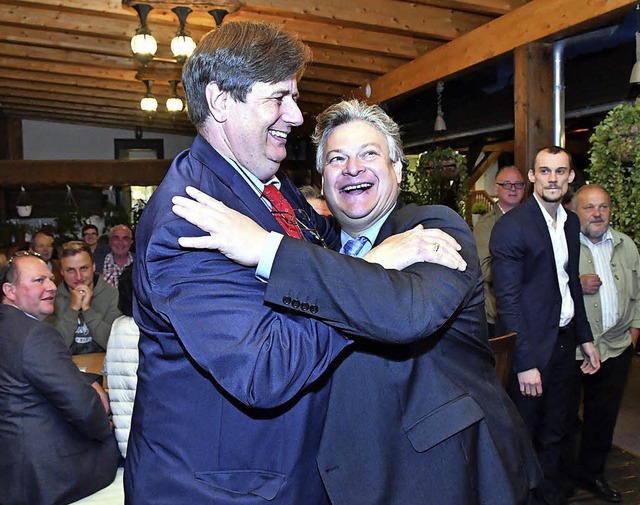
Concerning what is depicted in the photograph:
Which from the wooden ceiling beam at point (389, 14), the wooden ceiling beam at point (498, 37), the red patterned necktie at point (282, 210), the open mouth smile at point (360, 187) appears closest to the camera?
the red patterned necktie at point (282, 210)

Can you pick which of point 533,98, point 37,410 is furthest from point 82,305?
point 533,98

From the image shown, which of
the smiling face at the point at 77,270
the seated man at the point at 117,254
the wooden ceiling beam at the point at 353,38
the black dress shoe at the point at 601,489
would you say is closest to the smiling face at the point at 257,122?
the black dress shoe at the point at 601,489

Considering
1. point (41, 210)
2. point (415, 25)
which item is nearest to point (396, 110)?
point (415, 25)

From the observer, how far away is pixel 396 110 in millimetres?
11422

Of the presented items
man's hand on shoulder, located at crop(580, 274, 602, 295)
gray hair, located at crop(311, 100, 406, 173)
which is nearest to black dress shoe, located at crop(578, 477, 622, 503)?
man's hand on shoulder, located at crop(580, 274, 602, 295)

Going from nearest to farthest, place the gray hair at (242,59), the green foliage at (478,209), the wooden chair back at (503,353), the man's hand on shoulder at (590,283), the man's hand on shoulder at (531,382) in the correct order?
1. the gray hair at (242,59)
2. the wooden chair back at (503,353)
3. the man's hand on shoulder at (531,382)
4. the man's hand on shoulder at (590,283)
5. the green foliage at (478,209)

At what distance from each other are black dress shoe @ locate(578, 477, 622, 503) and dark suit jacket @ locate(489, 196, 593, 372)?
36.6 inches

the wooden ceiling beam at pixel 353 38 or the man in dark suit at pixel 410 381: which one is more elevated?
the wooden ceiling beam at pixel 353 38

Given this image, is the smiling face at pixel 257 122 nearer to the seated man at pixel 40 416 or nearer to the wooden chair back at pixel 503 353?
the wooden chair back at pixel 503 353

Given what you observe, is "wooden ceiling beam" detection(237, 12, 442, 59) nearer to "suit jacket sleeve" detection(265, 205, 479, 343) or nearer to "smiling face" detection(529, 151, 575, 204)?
"smiling face" detection(529, 151, 575, 204)

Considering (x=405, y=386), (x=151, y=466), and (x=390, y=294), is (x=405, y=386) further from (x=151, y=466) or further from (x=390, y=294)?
(x=151, y=466)

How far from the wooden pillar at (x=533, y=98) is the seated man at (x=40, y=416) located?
13.0 ft

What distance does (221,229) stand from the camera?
48.1 inches

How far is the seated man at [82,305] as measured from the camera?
4.55 m
